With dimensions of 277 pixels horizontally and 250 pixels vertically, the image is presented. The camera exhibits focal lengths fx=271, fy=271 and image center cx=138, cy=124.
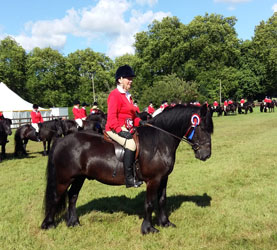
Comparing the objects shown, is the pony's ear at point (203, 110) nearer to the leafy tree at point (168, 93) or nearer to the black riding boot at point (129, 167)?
the black riding boot at point (129, 167)

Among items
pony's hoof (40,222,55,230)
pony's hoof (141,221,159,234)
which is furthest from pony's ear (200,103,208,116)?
pony's hoof (40,222,55,230)

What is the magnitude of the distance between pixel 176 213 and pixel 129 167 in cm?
181

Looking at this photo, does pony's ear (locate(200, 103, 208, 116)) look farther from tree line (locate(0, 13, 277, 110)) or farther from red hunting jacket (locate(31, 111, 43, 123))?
tree line (locate(0, 13, 277, 110))

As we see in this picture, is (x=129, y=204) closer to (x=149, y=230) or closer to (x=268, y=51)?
(x=149, y=230)

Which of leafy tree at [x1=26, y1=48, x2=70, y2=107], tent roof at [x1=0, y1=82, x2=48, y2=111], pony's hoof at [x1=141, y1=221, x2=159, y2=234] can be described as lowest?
pony's hoof at [x1=141, y1=221, x2=159, y2=234]

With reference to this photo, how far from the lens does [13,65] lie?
5625 centimetres

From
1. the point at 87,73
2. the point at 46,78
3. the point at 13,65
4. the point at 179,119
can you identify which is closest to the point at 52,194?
the point at 179,119

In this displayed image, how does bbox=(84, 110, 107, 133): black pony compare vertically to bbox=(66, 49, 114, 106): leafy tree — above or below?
below

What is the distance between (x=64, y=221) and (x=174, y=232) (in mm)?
2316

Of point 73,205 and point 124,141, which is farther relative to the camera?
point 73,205

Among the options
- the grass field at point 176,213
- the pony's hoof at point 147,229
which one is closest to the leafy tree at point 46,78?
the grass field at point 176,213

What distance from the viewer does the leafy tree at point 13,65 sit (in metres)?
53.9

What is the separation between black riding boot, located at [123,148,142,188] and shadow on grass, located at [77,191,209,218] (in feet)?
4.17

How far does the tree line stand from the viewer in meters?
55.2
